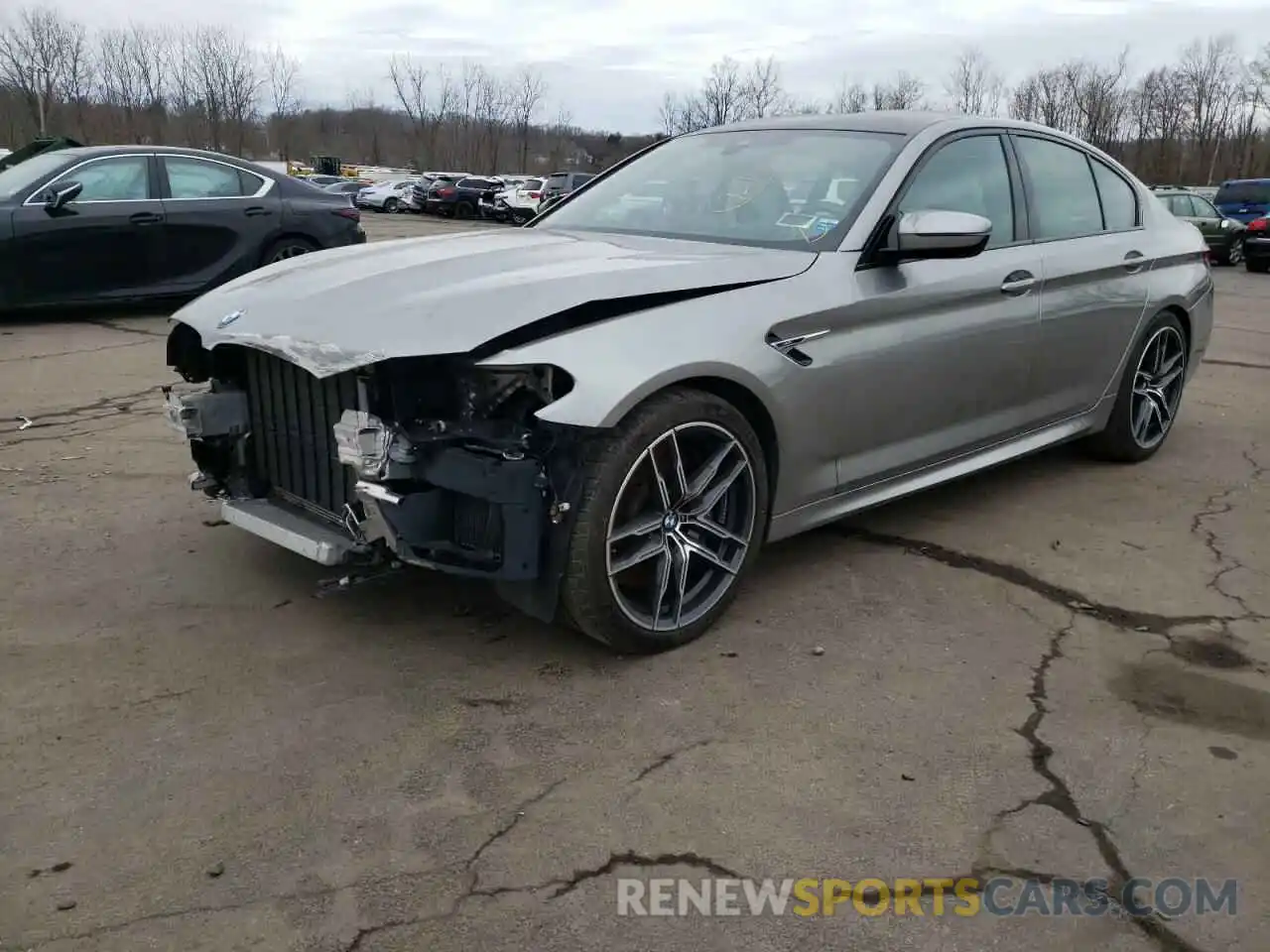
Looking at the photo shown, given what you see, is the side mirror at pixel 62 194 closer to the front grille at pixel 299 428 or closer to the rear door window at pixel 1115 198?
the front grille at pixel 299 428

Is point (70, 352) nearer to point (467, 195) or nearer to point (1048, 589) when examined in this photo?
point (1048, 589)

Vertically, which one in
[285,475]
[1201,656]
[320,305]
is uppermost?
[320,305]

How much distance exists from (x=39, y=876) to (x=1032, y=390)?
3951 millimetres

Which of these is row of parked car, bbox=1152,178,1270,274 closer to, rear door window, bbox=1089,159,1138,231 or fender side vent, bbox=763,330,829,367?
rear door window, bbox=1089,159,1138,231

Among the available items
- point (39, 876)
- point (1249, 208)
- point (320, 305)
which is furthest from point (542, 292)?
point (1249, 208)

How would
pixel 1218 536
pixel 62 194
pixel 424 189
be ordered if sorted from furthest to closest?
pixel 424 189 < pixel 62 194 < pixel 1218 536

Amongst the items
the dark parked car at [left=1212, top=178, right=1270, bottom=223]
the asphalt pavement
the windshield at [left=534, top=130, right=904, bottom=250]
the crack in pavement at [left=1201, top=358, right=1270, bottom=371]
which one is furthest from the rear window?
the windshield at [left=534, top=130, right=904, bottom=250]

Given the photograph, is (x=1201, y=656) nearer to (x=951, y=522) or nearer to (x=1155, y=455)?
(x=951, y=522)

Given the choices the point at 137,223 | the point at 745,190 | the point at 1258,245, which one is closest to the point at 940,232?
the point at 745,190

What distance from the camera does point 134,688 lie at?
10.0ft

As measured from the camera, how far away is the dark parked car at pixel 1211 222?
20.8 metres

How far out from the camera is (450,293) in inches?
120

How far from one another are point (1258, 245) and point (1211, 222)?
44.2 inches

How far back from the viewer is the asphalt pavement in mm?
2205
